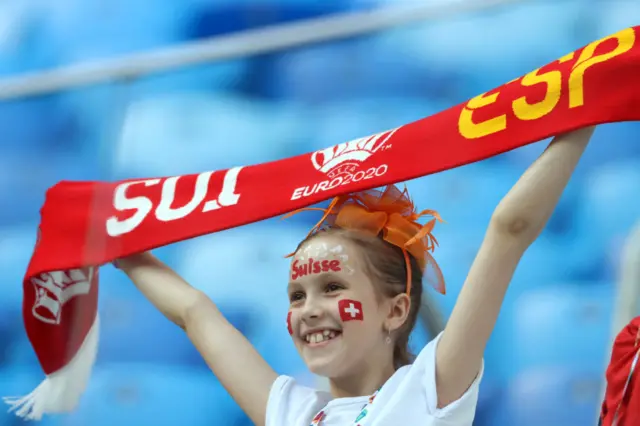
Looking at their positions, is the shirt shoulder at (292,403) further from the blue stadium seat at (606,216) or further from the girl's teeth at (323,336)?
the blue stadium seat at (606,216)

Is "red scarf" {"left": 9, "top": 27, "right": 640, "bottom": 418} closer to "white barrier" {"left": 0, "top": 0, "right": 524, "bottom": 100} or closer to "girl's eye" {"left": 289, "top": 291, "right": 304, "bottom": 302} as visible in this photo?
"girl's eye" {"left": 289, "top": 291, "right": 304, "bottom": 302}

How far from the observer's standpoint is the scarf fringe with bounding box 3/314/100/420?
1.24 metres

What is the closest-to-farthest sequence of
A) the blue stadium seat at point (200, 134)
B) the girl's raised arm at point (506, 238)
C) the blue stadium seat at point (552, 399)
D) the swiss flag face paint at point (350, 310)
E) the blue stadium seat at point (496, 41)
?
the girl's raised arm at point (506, 238)
the swiss flag face paint at point (350, 310)
the blue stadium seat at point (552, 399)
the blue stadium seat at point (496, 41)
the blue stadium seat at point (200, 134)

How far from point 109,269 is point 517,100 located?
704mm

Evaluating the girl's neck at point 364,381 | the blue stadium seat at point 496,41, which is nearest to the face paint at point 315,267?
the girl's neck at point 364,381

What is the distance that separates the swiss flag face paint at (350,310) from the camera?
105 cm

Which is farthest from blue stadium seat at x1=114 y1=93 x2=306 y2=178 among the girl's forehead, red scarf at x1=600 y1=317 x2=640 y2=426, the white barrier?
red scarf at x1=600 y1=317 x2=640 y2=426

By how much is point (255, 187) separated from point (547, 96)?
15.6 inches

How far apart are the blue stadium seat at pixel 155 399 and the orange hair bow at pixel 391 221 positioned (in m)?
0.34

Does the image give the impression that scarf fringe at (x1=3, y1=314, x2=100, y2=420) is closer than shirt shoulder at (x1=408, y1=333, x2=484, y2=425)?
No

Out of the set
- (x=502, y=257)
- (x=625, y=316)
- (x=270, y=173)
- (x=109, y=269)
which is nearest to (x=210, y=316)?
(x=270, y=173)

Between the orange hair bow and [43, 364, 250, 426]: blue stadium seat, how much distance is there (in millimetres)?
343

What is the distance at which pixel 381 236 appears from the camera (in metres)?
1.12

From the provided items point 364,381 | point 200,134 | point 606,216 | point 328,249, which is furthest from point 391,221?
point 200,134
